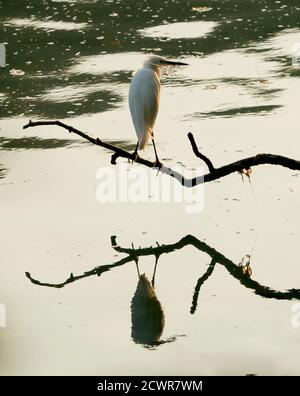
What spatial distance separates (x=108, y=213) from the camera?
434 cm

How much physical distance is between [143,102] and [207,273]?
2.77 ft

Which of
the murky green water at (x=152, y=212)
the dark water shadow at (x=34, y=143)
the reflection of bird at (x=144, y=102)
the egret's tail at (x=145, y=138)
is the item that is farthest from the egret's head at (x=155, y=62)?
the dark water shadow at (x=34, y=143)

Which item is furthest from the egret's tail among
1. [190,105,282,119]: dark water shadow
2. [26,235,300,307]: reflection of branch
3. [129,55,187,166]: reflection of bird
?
[190,105,282,119]: dark water shadow

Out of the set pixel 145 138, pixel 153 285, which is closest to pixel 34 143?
pixel 145 138

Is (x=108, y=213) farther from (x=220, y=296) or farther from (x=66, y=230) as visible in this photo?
(x=220, y=296)

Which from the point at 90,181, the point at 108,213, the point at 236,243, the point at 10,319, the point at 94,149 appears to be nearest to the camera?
the point at 10,319

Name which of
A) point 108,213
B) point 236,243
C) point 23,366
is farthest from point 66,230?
point 23,366

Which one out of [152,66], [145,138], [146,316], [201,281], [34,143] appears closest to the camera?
[146,316]

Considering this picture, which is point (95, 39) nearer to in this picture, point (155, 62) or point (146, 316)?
point (155, 62)

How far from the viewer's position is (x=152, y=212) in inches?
171

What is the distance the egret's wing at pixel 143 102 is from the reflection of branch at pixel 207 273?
0.48m

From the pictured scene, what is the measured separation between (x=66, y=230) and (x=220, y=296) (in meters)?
0.79

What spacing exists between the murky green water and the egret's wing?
Result: 33 cm

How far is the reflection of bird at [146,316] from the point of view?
345 cm
